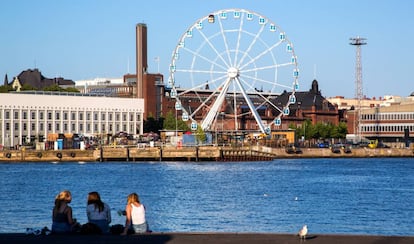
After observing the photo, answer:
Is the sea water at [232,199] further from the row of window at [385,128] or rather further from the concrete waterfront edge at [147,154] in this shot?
the row of window at [385,128]

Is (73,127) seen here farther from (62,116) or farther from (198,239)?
(198,239)

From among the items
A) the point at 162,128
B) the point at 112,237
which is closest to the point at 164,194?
the point at 112,237

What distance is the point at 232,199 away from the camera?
58.8m

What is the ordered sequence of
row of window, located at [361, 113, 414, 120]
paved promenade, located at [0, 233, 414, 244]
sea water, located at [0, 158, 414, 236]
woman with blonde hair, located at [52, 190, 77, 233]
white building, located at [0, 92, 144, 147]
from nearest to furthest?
paved promenade, located at [0, 233, 414, 244]
woman with blonde hair, located at [52, 190, 77, 233]
sea water, located at [0, 158, 414, 236]
white building, located at [0, 92, 144, 147]
row of window, located at [361, 113, 414, 120]

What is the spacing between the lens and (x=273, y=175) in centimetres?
9138

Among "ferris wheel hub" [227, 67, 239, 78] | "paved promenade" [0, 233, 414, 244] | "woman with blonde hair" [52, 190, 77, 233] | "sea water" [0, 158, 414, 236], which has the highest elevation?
"ferris wheel hub" [227, 67, 239, 78]

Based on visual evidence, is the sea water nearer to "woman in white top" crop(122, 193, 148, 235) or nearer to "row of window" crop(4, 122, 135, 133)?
"woman in white top" crop(122, 193, 148, 235)

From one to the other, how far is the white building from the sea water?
189 ft

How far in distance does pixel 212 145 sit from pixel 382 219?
8763 cm

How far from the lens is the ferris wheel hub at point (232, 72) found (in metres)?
115

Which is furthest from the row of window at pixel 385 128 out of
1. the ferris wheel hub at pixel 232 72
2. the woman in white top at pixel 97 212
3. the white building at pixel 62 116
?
the woman in white top at pixel 97 212

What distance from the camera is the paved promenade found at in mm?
23859

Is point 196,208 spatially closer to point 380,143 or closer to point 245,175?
point 245,175

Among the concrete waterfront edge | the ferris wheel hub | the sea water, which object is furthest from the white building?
the sea water
